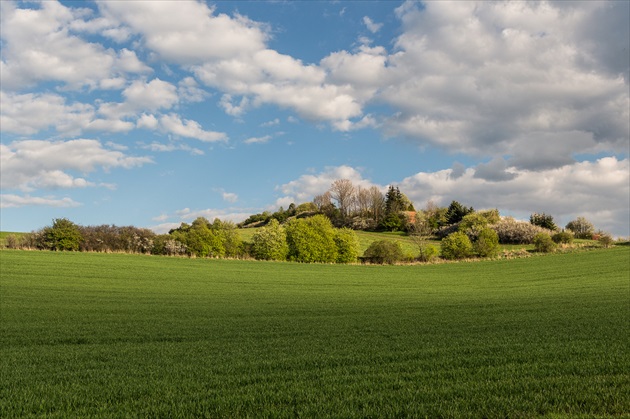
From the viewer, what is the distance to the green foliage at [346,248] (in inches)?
2758

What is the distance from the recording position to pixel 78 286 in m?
34.1

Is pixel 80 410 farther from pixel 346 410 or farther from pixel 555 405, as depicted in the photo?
pixel 555 405

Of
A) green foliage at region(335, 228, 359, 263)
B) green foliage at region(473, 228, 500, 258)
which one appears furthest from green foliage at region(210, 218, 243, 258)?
green foliage at region(473, 228, 500, 258)

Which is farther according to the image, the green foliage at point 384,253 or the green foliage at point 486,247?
the green foliage at point 486,247

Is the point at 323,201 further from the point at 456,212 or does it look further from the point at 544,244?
the point at 544,244

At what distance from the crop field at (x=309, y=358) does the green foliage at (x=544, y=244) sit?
181 feet

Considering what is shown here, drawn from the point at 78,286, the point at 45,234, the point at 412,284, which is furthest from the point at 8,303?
the point at 45,234

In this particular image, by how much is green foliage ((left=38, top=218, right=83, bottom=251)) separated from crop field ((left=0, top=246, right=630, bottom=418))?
3713cm

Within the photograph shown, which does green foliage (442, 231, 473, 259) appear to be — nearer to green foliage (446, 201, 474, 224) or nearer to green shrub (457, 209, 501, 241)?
green shrub (457, 209, 501, 241)

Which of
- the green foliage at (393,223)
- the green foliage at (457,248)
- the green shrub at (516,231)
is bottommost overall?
the green foliage at (457,248)

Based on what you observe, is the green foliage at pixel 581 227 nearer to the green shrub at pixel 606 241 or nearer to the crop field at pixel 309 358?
the green shrub at pixel 606 241

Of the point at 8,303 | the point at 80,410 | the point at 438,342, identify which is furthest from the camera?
the point at 8,303

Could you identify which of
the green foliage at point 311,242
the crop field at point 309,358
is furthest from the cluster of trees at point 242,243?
the crop field at point 309,358

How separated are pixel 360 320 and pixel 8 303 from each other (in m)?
19.3
